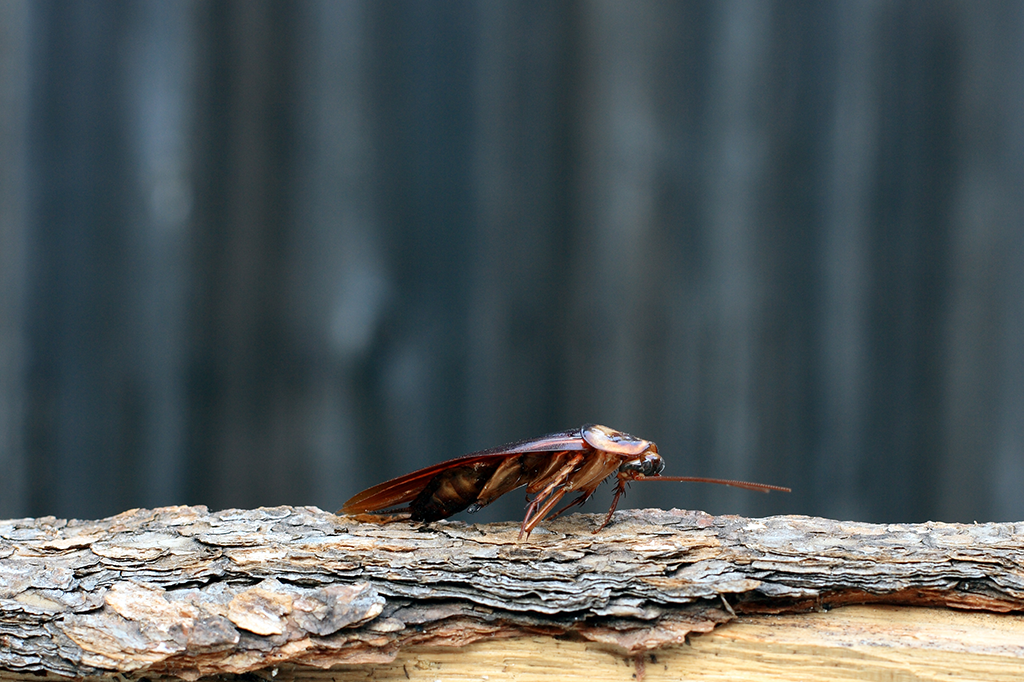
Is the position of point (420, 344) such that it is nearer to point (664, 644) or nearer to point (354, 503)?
point (354, 503)

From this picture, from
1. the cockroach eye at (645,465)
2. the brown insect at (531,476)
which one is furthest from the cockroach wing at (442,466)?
the cockroach eye at (645,465)

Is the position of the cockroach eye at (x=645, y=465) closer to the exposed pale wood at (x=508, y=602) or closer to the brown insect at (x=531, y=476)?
the brown insect at (x=531, y=476)

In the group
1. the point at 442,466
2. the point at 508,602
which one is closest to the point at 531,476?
the point at 442,466

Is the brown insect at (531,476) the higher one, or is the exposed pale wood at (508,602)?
the brown insect at (531,476)

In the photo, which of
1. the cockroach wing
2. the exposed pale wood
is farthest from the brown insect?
the exposed pale wood

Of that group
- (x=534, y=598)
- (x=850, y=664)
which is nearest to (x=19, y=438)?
(x=534, y=598)
